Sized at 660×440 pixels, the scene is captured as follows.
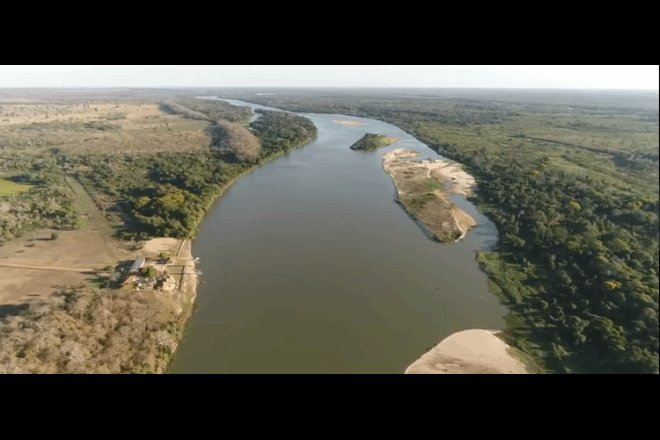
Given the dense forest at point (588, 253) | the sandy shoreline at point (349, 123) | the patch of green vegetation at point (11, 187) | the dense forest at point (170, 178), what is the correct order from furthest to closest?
the sandy shoreline at point (349, 123) < the patch of green vegetation at point (11, 187) < the dense forest at point (170, 178) < the dense forest at point (588, 253)

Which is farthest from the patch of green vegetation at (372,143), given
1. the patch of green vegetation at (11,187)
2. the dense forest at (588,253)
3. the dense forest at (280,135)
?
the patch of green vegetation at (11,187)

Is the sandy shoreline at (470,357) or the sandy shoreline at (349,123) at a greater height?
the sandy shoreline at (349,123)

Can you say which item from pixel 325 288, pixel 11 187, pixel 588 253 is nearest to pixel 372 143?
pixel 325 288

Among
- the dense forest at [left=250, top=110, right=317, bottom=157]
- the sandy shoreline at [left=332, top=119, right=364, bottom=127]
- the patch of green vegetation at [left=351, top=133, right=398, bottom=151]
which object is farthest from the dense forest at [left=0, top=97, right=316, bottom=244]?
the sandy shoreline at [left=332, top=119, right=364, bottom=127]

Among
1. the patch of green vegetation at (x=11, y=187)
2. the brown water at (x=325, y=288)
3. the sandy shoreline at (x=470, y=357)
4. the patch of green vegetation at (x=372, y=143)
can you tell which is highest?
the patch of green vegetation at (x=372, y=143)

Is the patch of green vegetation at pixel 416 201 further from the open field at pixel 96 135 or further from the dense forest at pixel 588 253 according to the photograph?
the open field at pixel 96 135

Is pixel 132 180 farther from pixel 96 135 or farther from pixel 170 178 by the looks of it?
pixel 96 135
